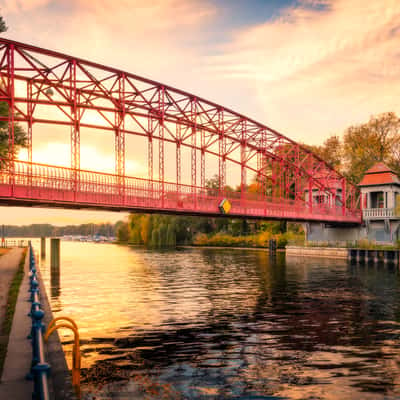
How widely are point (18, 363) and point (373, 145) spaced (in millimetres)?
75433

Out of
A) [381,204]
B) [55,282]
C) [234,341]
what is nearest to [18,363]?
[234,341]

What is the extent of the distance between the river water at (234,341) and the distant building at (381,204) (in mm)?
34278

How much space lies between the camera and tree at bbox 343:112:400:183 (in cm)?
7544

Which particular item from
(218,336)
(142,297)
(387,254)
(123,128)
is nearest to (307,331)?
(218,336)

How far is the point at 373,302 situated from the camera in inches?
874

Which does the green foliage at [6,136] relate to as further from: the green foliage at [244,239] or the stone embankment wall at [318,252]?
the green foliage at [244,239]

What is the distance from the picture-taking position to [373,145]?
76000 millimetres

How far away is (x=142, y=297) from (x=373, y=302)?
11.2m

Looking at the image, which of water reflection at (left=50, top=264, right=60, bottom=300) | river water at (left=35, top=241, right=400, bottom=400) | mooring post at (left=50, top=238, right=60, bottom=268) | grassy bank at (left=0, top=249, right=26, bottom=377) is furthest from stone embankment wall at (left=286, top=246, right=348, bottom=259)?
grassy bank at (left=0, top=249, right=26, bottom=377)

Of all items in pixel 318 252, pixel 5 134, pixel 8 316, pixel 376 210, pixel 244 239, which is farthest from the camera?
pixel 244 239

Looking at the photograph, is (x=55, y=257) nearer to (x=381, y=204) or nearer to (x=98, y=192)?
(x=98, y=192)

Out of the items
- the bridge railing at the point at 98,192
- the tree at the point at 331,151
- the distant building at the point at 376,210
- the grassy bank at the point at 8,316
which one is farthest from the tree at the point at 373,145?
the grassy bank at the point at 8,316

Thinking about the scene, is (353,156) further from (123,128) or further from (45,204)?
(45,204)

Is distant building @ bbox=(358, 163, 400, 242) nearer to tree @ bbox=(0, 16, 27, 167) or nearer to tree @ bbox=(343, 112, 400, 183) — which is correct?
tree @ bbox=(343, 112, 400, 183)
